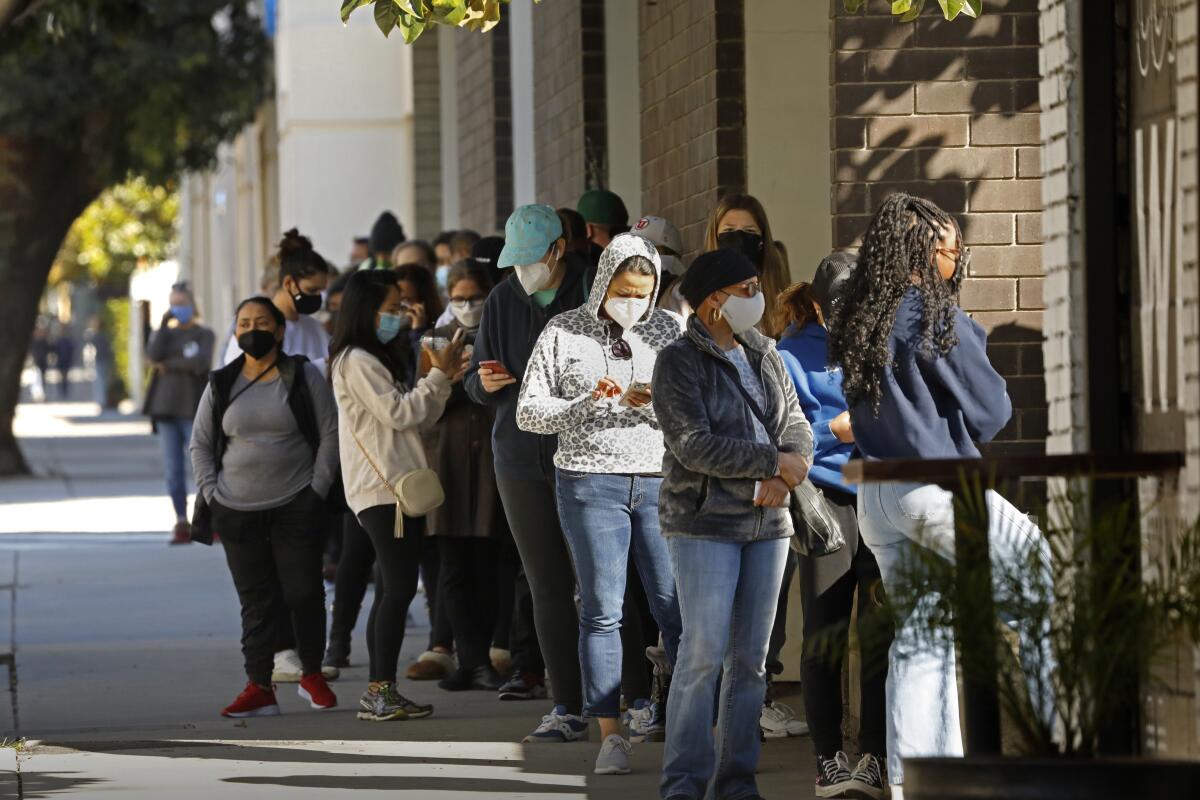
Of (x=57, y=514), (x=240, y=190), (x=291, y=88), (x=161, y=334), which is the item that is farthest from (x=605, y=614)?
(x=240, y=190)

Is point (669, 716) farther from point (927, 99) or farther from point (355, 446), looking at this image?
point (927, 99)

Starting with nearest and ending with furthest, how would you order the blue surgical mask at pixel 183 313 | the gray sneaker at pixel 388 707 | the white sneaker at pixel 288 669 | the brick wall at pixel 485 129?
the gray sneaker at pixel 388 707 < the white sneaker at pixel 288 669 < the brick wall at pixel 485 129 < the blue surgical mask at pixel 183 313

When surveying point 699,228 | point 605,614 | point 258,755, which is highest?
point 699,228

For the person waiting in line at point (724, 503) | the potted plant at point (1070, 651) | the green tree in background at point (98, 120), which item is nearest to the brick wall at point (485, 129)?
the green tree in background at point (98, 120)

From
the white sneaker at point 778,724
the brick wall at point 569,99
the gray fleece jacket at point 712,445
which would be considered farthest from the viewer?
the brick wall at point 569,99

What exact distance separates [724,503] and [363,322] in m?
2.99

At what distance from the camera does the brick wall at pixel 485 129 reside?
1662 centimetres

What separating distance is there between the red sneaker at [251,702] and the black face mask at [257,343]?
1.35 metres

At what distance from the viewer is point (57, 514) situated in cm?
2033

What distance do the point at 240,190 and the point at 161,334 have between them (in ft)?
56.0

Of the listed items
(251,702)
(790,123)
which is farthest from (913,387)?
(790,123)

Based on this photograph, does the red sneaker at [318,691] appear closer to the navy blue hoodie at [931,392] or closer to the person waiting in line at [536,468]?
the person waiting in line at [536,468]

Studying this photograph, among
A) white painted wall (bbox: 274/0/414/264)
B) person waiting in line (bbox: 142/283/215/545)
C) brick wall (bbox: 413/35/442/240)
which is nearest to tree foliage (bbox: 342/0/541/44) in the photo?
person waiting in line (bbox: 142/283/215/545)

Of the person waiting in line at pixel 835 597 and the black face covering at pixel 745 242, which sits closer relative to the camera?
the person waiting in line at pixel 835 597
